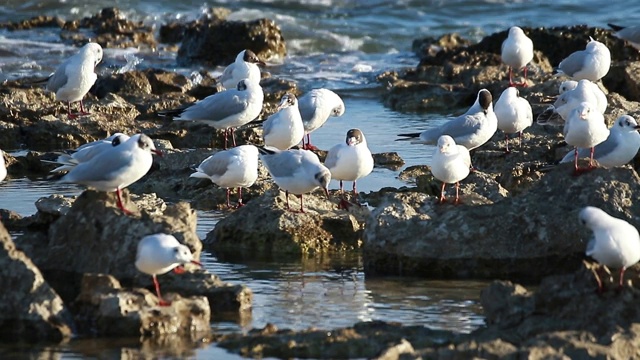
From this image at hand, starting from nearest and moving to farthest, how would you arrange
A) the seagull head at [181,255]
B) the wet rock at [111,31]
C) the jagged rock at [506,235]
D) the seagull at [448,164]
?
the seagull head at [181,255]
the jagged rock at [506,235]
the seagull at [448,164]
the wet rock at [111,31]

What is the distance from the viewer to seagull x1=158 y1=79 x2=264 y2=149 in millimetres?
13469

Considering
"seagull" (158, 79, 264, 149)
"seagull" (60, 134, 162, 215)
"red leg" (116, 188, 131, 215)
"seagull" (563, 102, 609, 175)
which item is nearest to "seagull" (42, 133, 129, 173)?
"seagull" (60, 134, 162, 215)

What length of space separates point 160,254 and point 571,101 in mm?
6344

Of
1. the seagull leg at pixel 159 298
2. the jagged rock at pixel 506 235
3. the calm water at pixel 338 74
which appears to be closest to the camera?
the seagull leg at pixel 159 298

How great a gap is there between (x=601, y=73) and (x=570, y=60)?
1.61 ft

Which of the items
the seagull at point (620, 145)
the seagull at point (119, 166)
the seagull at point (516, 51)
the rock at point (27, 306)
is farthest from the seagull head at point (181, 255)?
the seagull at point (516, 51)

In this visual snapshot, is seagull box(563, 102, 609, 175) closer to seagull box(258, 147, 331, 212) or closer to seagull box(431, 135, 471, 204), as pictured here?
seagull box(431, 135, 471, 204)

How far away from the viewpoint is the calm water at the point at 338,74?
26.4 ft

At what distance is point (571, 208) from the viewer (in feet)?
30.5

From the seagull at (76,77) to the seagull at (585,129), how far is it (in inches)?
288

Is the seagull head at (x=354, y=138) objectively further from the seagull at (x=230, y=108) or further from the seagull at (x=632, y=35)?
the seagull at (x=632, y=35)

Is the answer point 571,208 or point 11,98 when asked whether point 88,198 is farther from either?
point 11,98

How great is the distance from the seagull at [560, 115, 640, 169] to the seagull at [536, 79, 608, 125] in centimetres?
224

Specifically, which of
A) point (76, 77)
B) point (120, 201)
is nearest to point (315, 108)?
point (76, 77)
